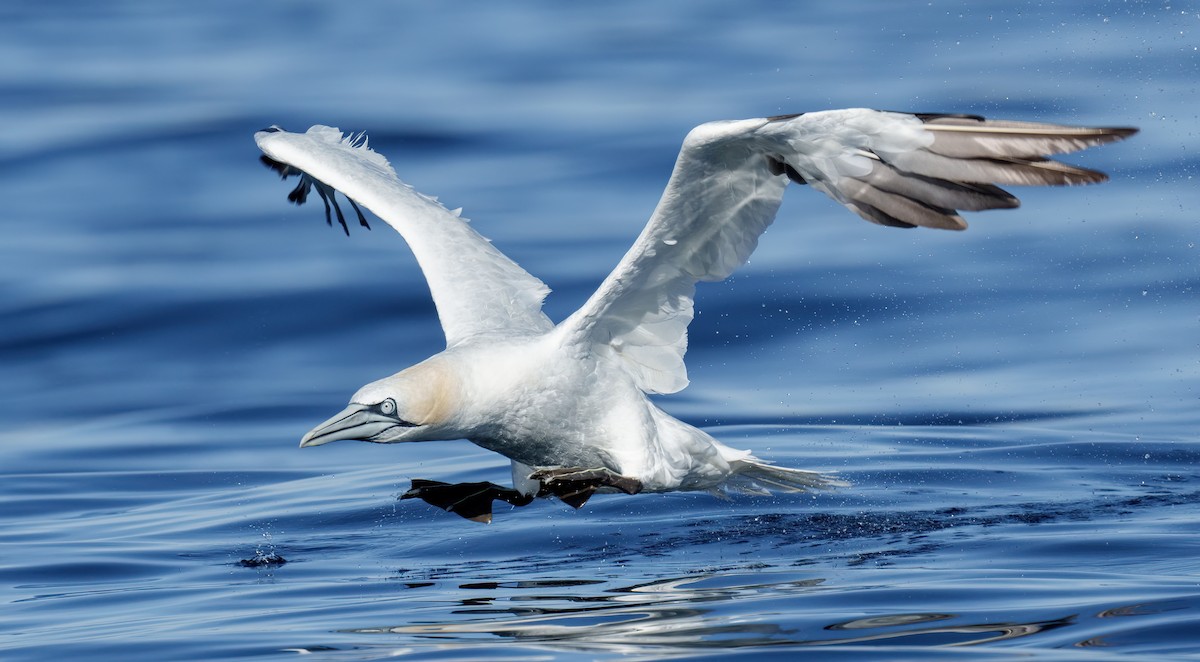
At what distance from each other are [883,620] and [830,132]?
180 centimetres

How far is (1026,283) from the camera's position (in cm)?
1402

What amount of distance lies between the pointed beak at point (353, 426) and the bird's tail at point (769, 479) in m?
1.85

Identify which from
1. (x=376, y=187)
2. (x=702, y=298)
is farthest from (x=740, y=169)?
(x=702, y=298)

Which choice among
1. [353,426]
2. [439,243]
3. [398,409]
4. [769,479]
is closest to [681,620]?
[398,409]

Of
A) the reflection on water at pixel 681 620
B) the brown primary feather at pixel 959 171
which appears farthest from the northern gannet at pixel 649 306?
the reflection on water at pixel 681 620

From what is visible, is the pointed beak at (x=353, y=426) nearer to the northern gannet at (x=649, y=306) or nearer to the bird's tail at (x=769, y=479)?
the northern gannet at (x=649, y=306)

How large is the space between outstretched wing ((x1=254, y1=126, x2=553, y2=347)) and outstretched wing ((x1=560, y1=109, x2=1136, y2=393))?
3.13 feet

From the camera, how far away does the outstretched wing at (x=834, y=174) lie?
239 inches

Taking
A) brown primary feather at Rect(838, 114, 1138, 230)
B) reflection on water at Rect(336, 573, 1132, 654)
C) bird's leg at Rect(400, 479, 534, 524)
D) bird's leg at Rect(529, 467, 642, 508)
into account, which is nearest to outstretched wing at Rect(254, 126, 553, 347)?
bird's leg at Rect(400, 479, 534, 524)

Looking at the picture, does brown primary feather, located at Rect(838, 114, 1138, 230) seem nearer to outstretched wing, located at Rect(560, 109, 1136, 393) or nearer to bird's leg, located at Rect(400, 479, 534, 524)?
outstretched wing, located at Rect(560, 109, 1136, 393)

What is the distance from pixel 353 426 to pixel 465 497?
87cm

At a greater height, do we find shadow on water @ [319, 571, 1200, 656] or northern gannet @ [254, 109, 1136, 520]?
northern gannet @ [254, 109, 1136, 520]

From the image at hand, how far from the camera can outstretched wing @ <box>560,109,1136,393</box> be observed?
239 inches

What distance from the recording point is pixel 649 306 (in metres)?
7.85
